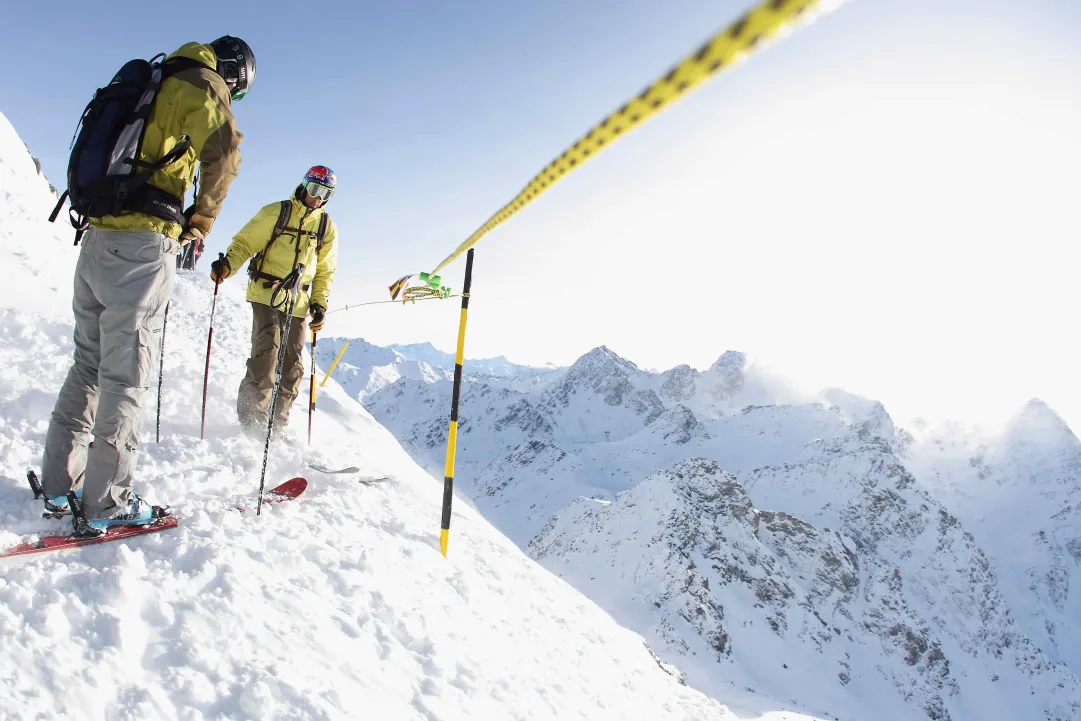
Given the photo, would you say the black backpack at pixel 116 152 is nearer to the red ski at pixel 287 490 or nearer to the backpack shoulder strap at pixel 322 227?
the red ski at pixel 287 490

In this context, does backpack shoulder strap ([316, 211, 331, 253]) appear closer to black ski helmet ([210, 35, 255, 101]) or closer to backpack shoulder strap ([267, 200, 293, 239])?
backpack shoulder strap ([267, 200, 293, 239])

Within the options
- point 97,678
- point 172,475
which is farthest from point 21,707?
point 172,475

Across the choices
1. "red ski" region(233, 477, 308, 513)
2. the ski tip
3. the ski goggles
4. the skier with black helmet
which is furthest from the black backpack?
the ski goggles

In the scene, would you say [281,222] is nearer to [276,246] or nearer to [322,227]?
[276,246]

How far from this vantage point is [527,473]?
192500 millimetres

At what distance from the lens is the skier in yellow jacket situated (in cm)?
742

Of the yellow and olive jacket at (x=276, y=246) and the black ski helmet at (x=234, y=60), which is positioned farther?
the yellow and olive jacket at (x=276, y=246)

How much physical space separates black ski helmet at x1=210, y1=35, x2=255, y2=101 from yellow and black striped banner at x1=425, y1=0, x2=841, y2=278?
3.30 meters

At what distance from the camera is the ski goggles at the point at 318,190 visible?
7.37 meters

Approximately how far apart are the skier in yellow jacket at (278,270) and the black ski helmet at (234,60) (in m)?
2.45

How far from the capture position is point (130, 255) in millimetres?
4062

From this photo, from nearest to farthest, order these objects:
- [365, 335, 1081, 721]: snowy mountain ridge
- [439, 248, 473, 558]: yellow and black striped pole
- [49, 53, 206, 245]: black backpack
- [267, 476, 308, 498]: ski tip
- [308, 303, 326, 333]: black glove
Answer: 1. [49, 53, 206, 245]: black backpack
2. [267, 476, 308, 498]: ski tip
3. [439, 248, 473, 558]: yellow and black striped pole
4. [308, 303, 326, 333]: black glove
5. [365, 335, 1081, 721]: snowy mountain ridge

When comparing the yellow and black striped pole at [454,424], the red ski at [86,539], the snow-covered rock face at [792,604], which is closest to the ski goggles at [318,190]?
the yellow and black striped pole at [454,424]

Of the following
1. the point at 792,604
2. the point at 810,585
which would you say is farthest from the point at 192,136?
the point at 810,585
